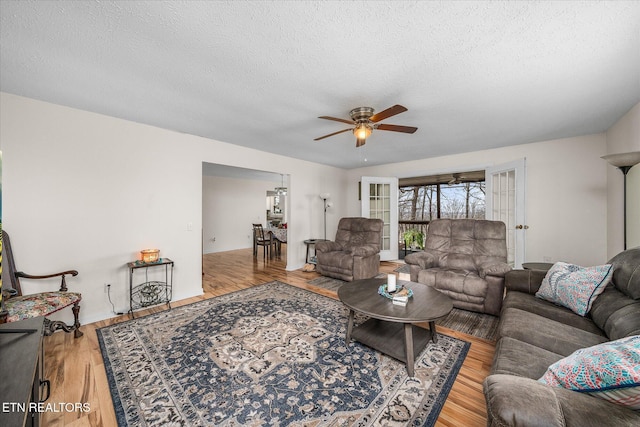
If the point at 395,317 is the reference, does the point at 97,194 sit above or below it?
above

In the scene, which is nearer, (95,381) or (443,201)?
(95,381)

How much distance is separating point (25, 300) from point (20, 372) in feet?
5.38

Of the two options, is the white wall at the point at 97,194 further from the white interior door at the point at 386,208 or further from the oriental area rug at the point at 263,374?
the white interior door at the point at 386,208

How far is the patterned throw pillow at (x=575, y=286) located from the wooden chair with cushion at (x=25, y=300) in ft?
13.8

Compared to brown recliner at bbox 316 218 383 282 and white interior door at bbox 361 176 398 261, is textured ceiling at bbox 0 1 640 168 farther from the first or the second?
white interior door at bbox 361 176 398 261

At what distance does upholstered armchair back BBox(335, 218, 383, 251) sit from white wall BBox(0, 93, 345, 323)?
261 centimetres

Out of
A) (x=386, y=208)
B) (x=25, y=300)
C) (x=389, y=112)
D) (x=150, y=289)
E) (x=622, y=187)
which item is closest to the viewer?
(x=25, y=300)

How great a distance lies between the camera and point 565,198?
149 inches

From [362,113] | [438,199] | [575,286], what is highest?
[362,113]

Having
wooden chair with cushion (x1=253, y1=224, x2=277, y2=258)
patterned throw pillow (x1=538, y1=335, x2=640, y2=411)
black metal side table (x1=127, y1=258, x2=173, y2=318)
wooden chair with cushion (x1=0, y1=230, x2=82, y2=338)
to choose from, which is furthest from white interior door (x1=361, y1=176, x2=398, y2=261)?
wooden chair with cushion (x1=0, y1=230, x2=82, y2=338)

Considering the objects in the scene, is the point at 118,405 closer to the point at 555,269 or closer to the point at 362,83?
the point at 362,83

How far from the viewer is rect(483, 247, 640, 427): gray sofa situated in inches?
31.1

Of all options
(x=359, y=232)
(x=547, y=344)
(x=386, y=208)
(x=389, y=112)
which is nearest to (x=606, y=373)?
(x=547, y=344)

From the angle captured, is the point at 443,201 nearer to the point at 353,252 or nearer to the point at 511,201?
the point at 511,201
